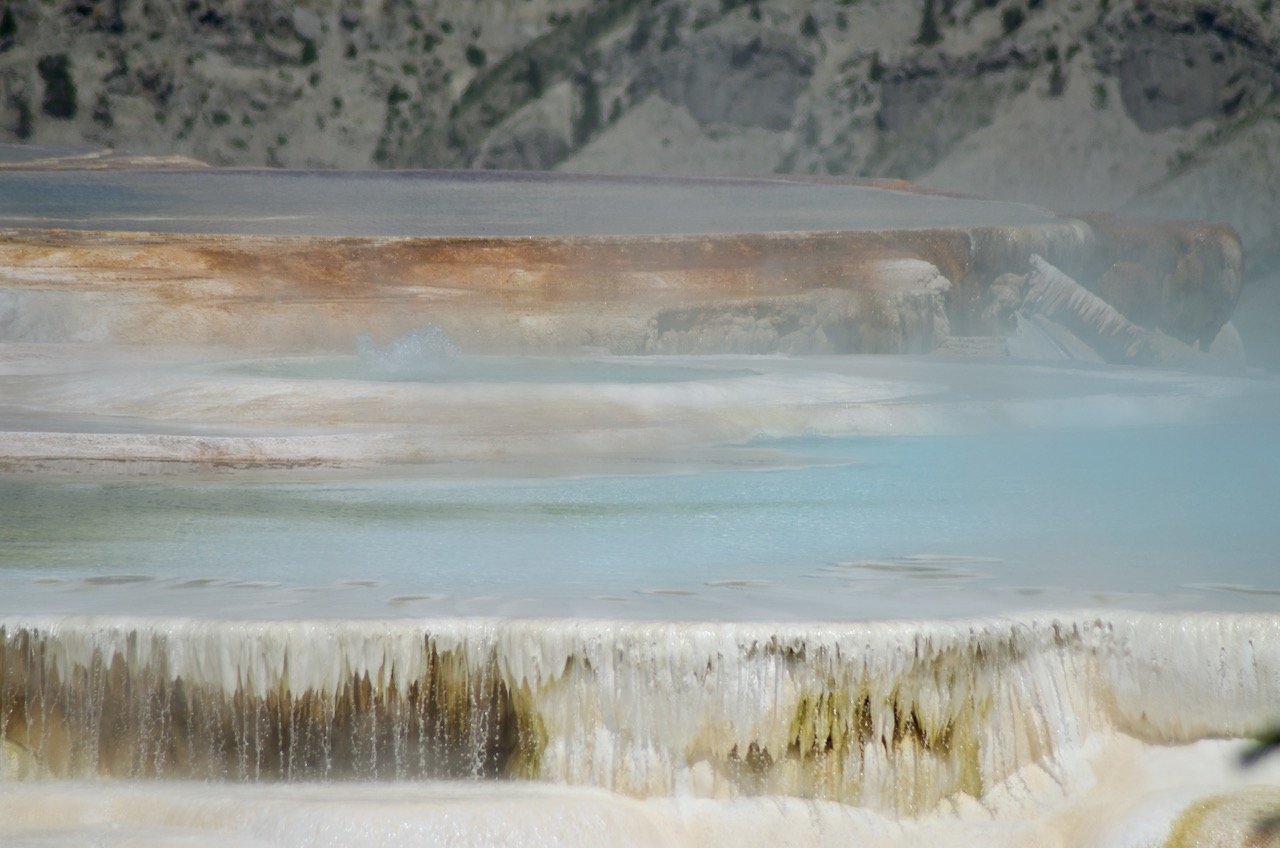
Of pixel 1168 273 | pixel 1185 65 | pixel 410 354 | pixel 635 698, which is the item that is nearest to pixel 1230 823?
pixel 635 698

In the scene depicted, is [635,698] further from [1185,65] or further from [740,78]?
[1185,65]

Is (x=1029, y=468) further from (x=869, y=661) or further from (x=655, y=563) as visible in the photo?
(x=869, y=661)

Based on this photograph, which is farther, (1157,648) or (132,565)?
(132,565)

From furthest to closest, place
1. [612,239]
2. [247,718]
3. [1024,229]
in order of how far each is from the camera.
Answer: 1. [1024,229]
2. [612,239]
3. [247,718]

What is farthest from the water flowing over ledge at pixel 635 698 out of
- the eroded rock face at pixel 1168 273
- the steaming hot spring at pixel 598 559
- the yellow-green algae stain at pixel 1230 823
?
the eroded rock face at pixel 1168 273

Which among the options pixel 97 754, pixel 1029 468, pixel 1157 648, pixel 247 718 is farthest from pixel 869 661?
pixel 1029 468
